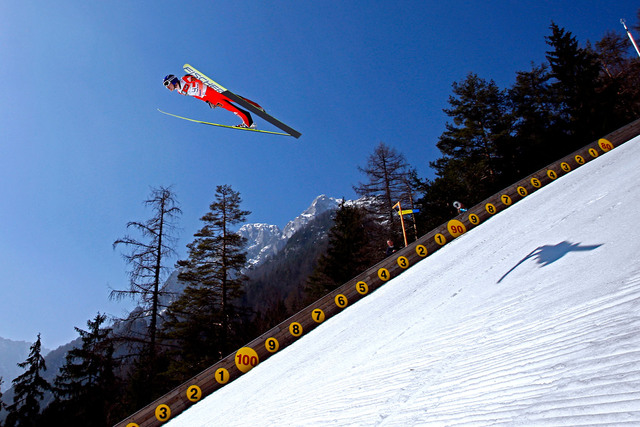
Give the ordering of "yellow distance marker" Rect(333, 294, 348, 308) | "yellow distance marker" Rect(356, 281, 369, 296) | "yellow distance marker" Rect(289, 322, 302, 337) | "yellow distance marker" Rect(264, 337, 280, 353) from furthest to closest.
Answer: "yellow distance marker" Rect(356, 281, 369, 296) → "yellow distance marker" Rect(333, 294, 348, 308) → "yellow distance marker" Rect(289, 322, 302, 337) → "yellow distance marker" Rect(264, 337, 280, 353)

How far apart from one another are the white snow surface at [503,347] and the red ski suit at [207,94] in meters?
7.71

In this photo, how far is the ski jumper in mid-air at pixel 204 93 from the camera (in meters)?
10.8

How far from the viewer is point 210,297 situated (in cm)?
2119

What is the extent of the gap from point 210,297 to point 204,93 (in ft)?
46.9

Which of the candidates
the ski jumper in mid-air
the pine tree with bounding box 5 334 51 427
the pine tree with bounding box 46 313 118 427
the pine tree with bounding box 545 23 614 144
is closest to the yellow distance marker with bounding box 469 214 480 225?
the ski jumper in mid-air

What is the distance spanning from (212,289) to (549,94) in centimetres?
3529

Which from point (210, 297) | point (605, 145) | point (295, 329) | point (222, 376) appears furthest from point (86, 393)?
point (605, 145)

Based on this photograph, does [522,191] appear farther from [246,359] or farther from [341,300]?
[246,359]

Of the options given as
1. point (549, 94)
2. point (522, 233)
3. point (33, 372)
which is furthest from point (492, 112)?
point (33, 372)

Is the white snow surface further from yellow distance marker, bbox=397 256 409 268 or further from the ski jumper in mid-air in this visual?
the ski jumper in mid-air

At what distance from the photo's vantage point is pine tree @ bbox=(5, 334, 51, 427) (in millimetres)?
27125

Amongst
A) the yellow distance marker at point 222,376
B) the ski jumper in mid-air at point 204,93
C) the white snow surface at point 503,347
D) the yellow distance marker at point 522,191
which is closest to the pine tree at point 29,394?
the yellow distance marker at point 222,376

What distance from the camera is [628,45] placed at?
3194 centimetres

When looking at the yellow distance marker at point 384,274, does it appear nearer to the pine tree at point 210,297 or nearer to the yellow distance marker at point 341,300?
the yellow distance marker at point 341,300
